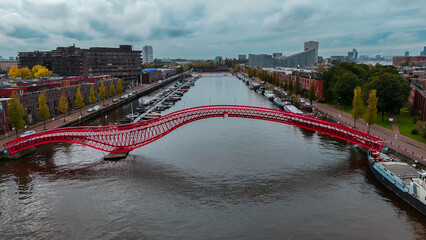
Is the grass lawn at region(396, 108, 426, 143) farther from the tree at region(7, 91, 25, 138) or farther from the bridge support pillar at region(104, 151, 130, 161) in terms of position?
the tree at region(7, 91, 25, 138)

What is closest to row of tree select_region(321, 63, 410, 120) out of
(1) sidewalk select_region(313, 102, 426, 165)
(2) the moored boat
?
(1) sidewalk select_region(313, 102, 426, 165)

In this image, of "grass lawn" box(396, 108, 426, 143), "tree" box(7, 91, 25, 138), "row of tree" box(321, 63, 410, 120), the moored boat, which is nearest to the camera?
the moored boat

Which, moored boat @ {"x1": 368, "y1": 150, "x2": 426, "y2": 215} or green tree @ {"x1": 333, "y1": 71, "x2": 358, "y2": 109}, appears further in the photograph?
green tree @ {"x1": 333, "y1": 71, "x2": 358, "y2": 109}

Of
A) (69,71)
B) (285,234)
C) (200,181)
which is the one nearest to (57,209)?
(200,181)

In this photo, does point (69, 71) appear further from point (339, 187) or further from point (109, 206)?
point (339, 187)

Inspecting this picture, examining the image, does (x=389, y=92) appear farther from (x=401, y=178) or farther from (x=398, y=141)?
(x=401, y=178)

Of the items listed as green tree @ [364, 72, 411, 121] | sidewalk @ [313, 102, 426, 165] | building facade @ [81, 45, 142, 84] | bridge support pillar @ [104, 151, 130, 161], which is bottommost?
bridge support pillar @ [104, 151, 130, 161]

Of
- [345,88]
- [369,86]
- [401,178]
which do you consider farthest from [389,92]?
[401,178]

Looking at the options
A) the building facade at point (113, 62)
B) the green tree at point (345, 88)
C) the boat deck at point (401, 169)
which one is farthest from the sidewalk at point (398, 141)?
the building facade at point (113, 62)
